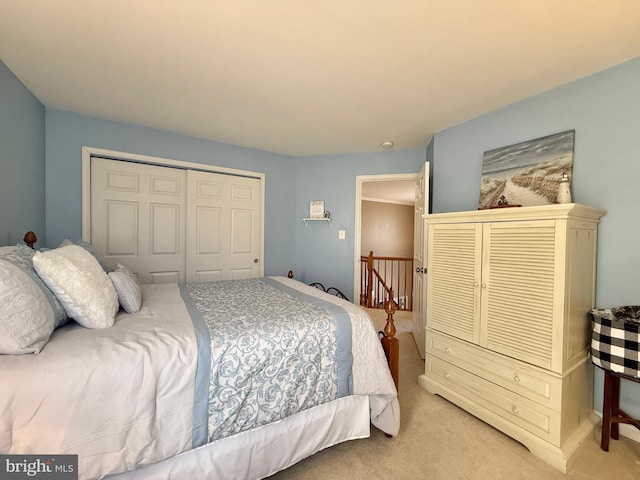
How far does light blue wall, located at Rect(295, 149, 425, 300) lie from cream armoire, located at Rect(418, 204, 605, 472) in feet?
5.55

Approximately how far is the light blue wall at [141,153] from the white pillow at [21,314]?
6.14ft

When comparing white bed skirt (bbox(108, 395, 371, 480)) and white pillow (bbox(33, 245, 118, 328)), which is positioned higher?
white pillow (bbox(33, 245, 118, 328))

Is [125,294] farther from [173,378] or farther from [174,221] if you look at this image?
[174,221]

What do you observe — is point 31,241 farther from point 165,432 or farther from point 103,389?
point 165,432

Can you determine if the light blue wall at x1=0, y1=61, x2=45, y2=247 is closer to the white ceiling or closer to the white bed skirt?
the white ceiling

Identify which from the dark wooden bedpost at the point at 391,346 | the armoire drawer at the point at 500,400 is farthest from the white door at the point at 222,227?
the armoire drawer at the point at 500,400

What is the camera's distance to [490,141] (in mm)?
2467

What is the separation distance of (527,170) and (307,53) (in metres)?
1.86

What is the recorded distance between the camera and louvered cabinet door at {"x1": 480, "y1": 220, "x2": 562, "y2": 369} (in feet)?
5.32

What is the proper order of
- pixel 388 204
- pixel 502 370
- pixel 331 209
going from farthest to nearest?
1. pixel 388 204
2. pixel 331 209
3. pixel 502 370

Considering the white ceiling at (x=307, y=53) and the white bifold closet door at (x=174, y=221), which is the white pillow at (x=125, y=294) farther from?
the white bifold closet door at (x=174, y=221)

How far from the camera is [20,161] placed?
2.08 metres

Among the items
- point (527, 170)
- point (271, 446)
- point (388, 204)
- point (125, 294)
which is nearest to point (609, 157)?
point (527, 170)

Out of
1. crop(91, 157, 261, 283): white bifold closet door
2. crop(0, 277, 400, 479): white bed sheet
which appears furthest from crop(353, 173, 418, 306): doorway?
crop(0, 277, 400, 479): white bed sheet
